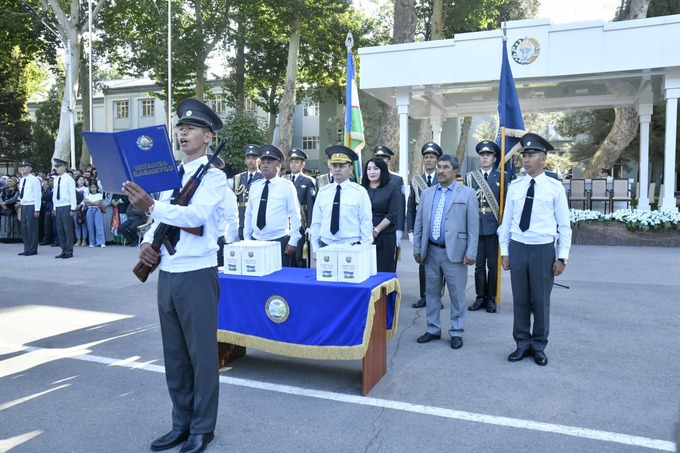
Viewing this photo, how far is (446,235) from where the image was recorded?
592 centimetres

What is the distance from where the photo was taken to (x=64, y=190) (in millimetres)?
13055

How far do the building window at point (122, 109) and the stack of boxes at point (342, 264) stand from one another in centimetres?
5745

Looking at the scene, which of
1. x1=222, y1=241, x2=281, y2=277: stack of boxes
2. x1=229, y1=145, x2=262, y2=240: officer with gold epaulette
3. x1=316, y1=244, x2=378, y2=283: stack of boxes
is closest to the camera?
x1=316, y1=244, x2=378, y2=283: stack of boxes

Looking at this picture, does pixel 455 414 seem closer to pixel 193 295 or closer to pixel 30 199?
pixel 193 295

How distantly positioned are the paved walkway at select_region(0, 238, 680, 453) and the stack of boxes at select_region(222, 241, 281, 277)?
0.96 meters

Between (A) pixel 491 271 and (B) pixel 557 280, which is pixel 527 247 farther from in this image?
(B) pixel 557 280

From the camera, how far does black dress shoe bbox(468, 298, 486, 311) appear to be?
25.6ft

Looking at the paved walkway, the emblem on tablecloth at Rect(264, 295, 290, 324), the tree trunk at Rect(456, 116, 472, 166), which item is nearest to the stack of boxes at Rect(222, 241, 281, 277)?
the emblem on tablecloth at Rect(264, 295, 290, 324)

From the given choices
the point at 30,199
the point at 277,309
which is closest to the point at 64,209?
the point at 30,199

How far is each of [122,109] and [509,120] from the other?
5605 cm

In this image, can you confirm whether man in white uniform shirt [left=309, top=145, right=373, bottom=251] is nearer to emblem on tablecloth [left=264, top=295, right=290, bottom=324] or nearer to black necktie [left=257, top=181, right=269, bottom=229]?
black necktie [left=257, top=181, right=269, bottom=229]

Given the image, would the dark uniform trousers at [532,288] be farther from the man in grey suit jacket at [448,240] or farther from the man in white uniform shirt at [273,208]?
the man in white uniform shirt at [273,208]

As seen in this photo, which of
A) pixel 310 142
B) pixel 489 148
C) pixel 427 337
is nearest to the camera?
pixel 427 337

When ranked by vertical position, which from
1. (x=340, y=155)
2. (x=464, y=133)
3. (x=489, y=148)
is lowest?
(x=340, y=155)
